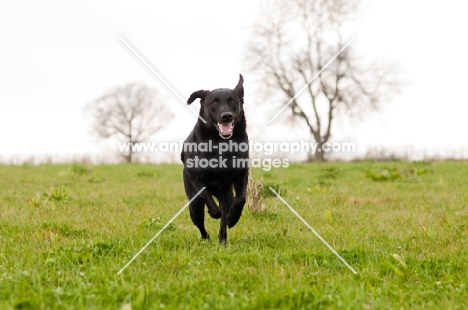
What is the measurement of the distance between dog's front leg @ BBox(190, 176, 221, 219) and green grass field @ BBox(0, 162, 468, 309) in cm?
41

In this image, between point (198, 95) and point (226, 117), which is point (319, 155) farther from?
point (226, 117)

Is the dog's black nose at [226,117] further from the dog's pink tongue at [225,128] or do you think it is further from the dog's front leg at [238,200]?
the dog's front leg at [238,200]

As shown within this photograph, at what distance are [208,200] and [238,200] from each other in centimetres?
37

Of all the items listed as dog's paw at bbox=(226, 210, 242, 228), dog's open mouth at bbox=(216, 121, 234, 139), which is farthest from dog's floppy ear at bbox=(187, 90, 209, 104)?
dog's paw at bbox=(226, 210, 242, 228)

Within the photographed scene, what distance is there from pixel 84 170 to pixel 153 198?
8.21 meters

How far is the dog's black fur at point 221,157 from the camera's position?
6.09m

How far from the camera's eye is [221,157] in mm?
6137

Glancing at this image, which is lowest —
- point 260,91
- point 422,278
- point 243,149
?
point 422,278

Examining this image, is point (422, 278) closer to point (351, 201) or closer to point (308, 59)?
point (351, 201)

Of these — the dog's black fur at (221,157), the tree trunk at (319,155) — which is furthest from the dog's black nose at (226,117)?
the tree trunk at (319,155)

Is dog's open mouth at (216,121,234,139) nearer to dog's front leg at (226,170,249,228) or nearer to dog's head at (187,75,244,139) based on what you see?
dog's head at (187,75,244,139)

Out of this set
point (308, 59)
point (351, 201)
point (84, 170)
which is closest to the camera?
point (351, 201)

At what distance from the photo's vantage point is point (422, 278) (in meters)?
4.82

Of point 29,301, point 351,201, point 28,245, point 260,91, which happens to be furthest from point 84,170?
point 260,91
